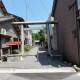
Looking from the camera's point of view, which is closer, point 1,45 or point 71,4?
point 71,4

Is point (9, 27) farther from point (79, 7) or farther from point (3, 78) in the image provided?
point (3, 78)

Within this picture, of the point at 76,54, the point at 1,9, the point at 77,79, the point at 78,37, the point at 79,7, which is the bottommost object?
the point at 77,79

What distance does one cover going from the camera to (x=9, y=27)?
990 inches

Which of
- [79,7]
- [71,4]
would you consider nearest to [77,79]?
[79,7]

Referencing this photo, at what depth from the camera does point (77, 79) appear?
37.7ft

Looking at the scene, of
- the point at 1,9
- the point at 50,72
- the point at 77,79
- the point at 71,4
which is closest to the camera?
the point at 77,79

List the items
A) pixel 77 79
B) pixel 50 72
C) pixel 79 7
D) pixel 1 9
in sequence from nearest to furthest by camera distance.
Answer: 1. pixel 77 79
2. pixel 50 72
3. pixel 79 7
4. pixel 1 9

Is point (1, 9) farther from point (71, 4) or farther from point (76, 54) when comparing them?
point (76, 54)

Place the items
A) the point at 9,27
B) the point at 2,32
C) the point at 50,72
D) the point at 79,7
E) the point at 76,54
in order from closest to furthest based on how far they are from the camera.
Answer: the point at 50,72 < the point at 79,7 < the point at 76,54 < the point at 2,32 < the point at 9,27

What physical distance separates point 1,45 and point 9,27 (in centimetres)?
402

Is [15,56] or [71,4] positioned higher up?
[71,4]

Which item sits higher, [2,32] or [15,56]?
[2,32]

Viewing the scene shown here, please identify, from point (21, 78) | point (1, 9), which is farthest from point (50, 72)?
point (1, 9)

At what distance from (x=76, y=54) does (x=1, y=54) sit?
812cm
